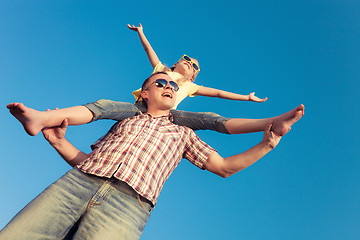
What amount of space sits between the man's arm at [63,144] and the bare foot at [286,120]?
236cm

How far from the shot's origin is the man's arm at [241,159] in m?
3.78

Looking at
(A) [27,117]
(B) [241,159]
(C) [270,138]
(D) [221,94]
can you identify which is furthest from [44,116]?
(D) [221,94]

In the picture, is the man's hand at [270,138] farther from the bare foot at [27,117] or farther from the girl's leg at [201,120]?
the bare foot at [27,117]

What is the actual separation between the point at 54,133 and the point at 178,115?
74.3 inches

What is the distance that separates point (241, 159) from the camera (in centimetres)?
405

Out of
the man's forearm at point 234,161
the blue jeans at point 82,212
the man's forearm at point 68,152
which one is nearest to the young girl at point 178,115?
the man's forearm at point 234,161

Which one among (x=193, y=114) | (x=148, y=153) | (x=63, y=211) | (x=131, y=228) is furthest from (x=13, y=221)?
(x=193, y=114)

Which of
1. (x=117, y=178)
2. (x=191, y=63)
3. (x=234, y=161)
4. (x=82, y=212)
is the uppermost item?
(x=191, y=63)

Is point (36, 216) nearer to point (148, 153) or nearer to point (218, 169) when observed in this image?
point (148, 153)

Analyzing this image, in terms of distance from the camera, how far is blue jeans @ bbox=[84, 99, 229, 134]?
443 centimetres

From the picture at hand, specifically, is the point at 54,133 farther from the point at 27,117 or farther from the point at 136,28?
the point at 136,28

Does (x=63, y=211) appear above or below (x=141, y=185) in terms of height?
below

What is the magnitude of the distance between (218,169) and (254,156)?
0.52 meters

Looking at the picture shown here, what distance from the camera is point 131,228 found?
10.8 ft
